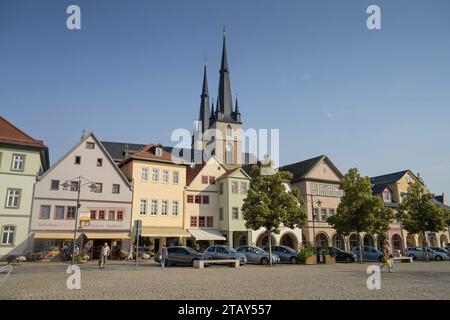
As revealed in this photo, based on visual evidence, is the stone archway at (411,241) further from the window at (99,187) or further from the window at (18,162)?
the window at (18,162)

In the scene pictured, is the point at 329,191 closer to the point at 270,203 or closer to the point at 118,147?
the point at 270,203

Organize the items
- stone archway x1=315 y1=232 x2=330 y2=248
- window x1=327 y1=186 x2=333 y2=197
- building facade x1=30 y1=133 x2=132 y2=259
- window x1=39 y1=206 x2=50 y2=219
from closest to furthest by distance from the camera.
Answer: building facade x1=30 y1=133 x2=132 y2=259 < window x1=39 y1=206 x2=50 y2=219 < stone archway x1=315 y1=232 x2=330 y2=248 < window x1=327 y1=186 x2=333 y2=197

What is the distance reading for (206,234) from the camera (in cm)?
4281

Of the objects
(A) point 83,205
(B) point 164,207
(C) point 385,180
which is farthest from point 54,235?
(C) point 385,180

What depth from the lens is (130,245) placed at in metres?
38.4

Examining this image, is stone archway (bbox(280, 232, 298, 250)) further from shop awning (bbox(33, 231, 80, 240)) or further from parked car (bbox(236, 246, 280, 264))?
shop awning (bbox(33, 231, 80, 240))

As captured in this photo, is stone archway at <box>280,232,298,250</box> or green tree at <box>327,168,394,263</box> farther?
stone archway at <box>280,232,298,250</box>

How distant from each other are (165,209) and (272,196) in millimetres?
14457

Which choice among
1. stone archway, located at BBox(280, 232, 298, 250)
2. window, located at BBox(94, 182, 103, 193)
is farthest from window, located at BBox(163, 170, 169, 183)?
stone archway, located at BBox(280, 232, 298, 250)

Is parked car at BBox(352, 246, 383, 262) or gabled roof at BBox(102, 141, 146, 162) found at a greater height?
gabled roof at BBox(102, 141, 146, 162)

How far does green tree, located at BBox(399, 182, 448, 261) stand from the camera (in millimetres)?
42438

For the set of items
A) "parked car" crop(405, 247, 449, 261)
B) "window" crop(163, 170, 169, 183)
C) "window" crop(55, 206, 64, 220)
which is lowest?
"parked car" crop(405, 247, 449, 261)

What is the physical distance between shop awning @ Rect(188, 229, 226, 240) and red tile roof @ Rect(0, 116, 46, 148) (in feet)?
60.4
